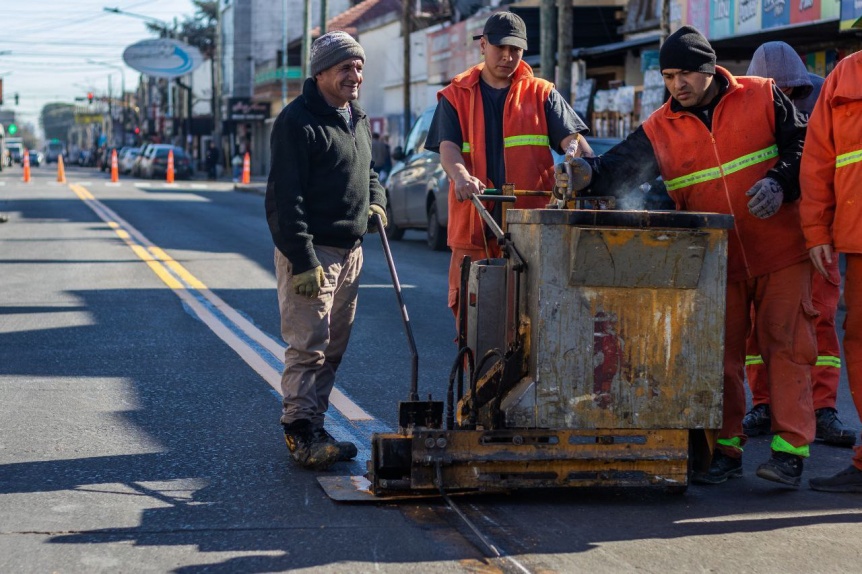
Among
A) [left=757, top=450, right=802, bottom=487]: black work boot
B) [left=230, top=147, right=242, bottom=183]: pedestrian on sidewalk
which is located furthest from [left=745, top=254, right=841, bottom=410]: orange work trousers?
[left=230, top=147, right=242, bottom=183]: pedestrian on sidewalk

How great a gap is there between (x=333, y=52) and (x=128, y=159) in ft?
189

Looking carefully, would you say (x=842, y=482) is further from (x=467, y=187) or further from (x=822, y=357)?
(x=467, y=187)

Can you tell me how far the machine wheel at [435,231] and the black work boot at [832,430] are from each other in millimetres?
11296

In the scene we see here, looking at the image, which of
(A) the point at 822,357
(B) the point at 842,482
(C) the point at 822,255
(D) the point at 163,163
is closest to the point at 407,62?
(D) the point at 163,163

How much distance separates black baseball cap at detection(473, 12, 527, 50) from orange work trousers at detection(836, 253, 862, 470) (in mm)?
1755

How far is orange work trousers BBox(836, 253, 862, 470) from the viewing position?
5355 millimetres

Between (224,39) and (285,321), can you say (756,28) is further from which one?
(224,39)

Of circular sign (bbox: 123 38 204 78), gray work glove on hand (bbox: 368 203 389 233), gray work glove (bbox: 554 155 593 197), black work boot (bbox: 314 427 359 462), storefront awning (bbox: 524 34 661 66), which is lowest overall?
black work boot (bbox: 314 427 359 462)

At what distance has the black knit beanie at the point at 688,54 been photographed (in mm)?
5383

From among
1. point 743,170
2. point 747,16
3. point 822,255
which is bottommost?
point 822,255

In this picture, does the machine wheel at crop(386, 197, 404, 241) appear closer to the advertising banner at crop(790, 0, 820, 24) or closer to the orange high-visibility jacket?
the advertising banner at crop(790, 0, 820, 24)

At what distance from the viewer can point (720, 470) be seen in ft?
18.0

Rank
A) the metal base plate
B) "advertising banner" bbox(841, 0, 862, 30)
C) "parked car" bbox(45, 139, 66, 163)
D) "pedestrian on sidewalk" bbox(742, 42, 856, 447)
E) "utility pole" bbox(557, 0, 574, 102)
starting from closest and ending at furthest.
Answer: the metal base plate → "pedestrian on sidewalk" bbox(742, 42, 856, 447) → "advertising banner" bbox(841, 0, 862, 30) → "utility pole" bbox(557, 0, 574, 102) → "parked car" bbox(45, 139, 66, 163)

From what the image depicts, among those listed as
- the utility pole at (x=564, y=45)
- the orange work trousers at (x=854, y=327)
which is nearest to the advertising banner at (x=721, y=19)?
the utility pole at (x=564, y=45)
